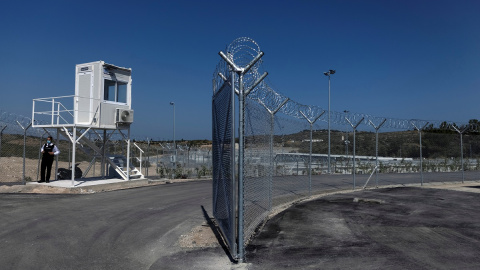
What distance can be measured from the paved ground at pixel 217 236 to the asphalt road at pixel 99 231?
1 centimetres

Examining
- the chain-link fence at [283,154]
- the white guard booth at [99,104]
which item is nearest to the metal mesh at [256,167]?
the chain-link fence at [283,154]

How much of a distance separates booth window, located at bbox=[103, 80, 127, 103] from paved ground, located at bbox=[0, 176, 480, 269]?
5820 mm

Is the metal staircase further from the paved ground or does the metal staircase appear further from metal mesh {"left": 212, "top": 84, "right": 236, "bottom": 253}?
metal mesh {"left": 212, "top": 84, "right": 236, "bottom": 253}

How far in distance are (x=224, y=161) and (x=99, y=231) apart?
10.2 feet

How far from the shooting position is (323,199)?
1184 cm

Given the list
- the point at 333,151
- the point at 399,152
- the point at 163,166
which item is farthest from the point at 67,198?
the point at 399,152

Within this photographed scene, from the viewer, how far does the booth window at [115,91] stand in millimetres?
16252

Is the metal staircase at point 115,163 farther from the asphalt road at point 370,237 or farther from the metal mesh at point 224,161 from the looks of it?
the metal mesh at point 224,161

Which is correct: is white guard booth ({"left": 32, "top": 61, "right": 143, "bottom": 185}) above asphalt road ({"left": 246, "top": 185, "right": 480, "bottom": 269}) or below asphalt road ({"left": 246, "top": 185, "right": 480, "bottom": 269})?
above

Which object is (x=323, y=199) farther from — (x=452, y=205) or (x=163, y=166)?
(x=163, y=166)

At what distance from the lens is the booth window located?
1625cm

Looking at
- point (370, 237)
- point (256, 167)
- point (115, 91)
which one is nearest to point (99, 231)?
point (256, 167)

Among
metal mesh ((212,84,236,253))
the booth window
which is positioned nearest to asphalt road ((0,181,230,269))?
metal mesh ((212,84,236,253))

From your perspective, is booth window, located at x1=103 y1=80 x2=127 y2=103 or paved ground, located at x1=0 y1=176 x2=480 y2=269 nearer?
paved ground, located at x1=0 y1=176 x2=480 y2=269
